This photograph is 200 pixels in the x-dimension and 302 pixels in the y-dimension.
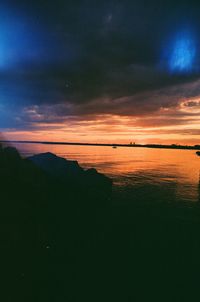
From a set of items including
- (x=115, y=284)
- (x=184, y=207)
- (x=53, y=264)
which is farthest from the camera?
(x=184, y=207)

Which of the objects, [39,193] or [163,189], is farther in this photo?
[163,189]

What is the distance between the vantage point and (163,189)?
29.7 meters

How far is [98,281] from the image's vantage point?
936 centimetres

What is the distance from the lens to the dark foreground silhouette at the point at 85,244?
8.88 metres

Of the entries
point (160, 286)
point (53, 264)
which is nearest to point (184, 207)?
point (160, 286)

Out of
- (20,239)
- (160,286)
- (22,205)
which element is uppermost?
(22,205)

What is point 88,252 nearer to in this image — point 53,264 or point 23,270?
point 53,264

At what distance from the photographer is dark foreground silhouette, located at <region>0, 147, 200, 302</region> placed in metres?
8.88

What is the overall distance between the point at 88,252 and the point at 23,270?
12.8 ft

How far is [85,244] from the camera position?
41.2ft

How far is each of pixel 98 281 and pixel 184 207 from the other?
1584 centimetres

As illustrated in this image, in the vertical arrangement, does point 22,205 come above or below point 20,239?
above

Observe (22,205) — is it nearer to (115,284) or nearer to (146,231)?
(115,284)

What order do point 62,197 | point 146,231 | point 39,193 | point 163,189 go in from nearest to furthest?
point 146,231 → point 39,193 → point 62,197 → point 163,189
